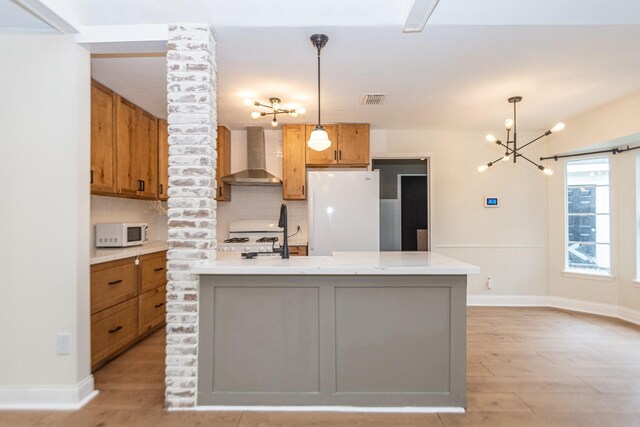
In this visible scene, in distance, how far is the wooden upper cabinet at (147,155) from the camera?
360 centimetres

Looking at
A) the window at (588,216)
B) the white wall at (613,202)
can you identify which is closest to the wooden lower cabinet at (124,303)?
the white wall at (613,202)

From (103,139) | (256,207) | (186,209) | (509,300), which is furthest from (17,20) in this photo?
(509,300)

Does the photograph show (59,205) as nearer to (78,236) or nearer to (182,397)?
(78,236)

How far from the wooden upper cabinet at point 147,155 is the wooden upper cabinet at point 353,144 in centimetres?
218

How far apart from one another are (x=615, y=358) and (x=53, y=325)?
4.28 metres

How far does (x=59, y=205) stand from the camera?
215 cm

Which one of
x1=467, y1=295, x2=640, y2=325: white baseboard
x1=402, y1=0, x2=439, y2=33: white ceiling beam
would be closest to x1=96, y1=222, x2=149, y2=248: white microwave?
x1=402, y1=0, x2=439, y2=33: white ceiling beam

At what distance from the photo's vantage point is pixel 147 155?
3.76 metres

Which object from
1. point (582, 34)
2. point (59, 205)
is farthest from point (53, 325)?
point (582, 34)

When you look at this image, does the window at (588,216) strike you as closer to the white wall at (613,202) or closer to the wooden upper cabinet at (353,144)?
the white wall at (613,202)

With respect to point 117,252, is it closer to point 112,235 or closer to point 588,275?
point 112,235

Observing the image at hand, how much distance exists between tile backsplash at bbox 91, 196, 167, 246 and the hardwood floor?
1.34 metres

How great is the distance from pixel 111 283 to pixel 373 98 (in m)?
2.90

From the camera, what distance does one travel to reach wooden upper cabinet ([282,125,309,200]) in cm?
431
